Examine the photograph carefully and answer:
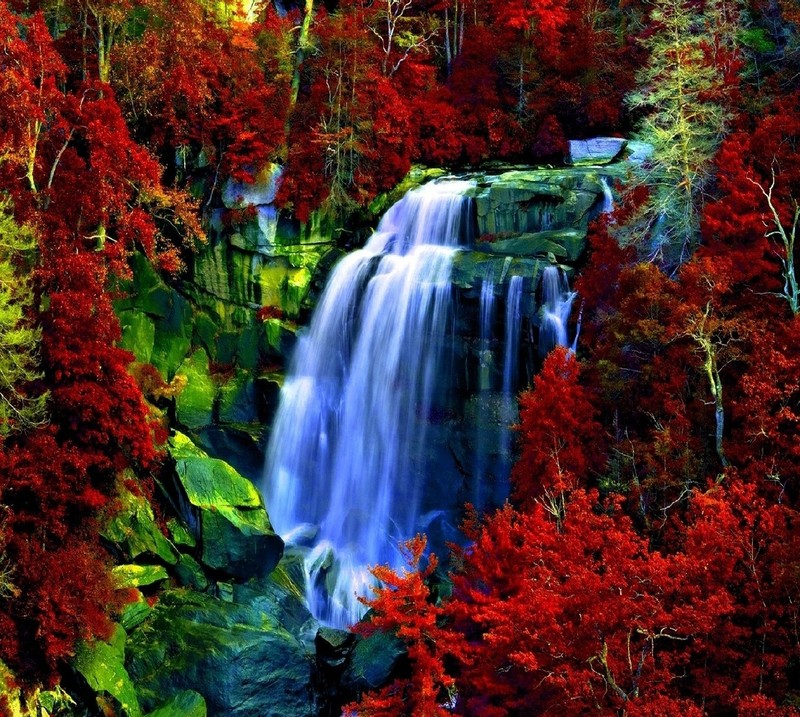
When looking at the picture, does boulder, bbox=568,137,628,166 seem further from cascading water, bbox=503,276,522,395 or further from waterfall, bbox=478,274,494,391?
waterfall, bbox=478,274,494,391

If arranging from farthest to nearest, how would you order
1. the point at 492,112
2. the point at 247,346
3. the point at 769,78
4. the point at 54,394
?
the point at 492,112, the point at 247,346, the point at 769,78, the point at 54,394

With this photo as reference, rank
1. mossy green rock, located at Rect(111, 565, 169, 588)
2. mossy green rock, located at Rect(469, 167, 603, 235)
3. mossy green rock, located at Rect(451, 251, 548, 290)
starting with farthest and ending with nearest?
mossy green rock, located at Rect(469, 167, 603, 235)
mossy green rock, located at Rect(451, 251, 548, 290)
mossy green rock, located at Rect(111, 565, 169, 588)

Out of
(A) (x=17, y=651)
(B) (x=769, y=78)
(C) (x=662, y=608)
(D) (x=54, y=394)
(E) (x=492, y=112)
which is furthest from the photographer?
(E) (x=492, y=112)

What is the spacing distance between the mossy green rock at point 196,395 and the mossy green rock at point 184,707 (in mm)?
11107

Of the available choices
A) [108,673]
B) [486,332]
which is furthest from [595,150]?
[108,673]

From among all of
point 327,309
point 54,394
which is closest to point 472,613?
point 54,394

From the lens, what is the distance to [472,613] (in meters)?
16.2

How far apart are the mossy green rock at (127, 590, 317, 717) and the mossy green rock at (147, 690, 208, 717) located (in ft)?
1.22

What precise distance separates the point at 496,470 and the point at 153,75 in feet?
60.3

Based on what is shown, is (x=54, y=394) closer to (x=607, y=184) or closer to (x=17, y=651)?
(x=17, y=651)

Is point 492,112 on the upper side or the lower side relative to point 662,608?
upper

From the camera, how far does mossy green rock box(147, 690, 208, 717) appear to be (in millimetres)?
17234

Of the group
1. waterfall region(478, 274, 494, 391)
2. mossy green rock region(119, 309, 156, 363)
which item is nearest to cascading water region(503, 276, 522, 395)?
waterfall region(478, 274, 494, 391)

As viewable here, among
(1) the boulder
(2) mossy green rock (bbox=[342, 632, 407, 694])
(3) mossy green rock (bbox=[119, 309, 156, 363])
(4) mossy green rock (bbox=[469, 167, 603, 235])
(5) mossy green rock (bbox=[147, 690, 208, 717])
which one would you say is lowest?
(5) mossy green rock (bbox=[147, 690, 208, 717])
